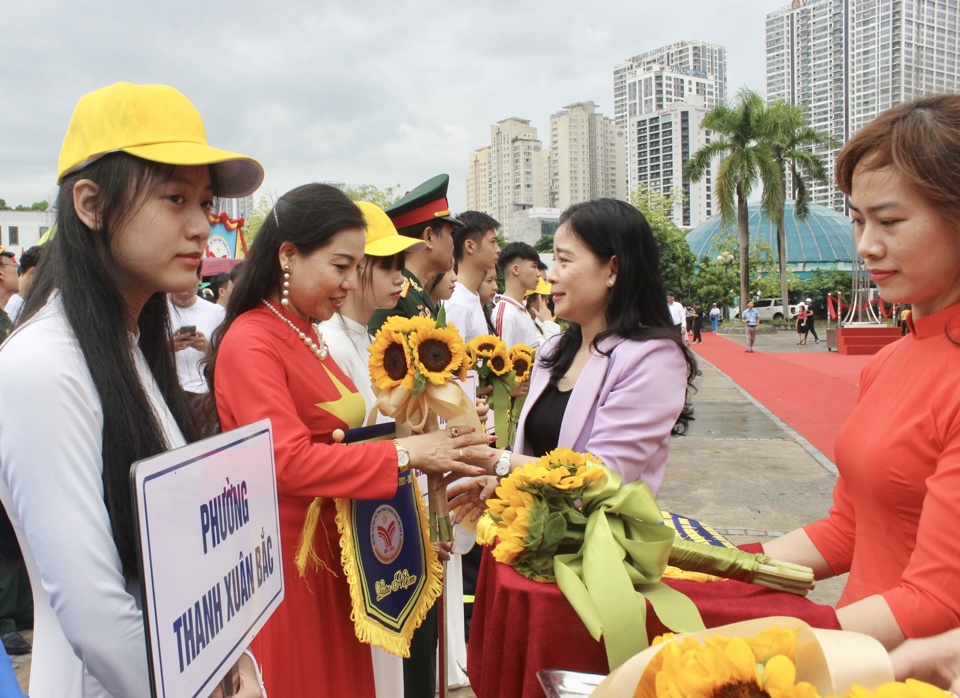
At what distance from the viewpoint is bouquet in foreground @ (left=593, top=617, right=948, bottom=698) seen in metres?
0.76

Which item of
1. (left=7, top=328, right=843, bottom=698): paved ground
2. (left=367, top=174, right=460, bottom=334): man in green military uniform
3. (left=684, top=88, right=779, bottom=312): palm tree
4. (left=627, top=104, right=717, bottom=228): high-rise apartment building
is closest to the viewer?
(left=367, top=174, right=460, bottom=334): man in green military uniform

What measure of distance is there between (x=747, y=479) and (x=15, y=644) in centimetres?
596

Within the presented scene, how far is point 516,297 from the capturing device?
254 inches

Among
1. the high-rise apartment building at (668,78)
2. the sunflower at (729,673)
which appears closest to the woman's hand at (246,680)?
the sunflower at (729,673)

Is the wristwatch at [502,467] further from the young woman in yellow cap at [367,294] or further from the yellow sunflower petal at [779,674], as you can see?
the yellow sunflower petal at [779,674]

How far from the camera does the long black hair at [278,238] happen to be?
7.13 ft

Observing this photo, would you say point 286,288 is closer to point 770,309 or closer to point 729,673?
point 729,673

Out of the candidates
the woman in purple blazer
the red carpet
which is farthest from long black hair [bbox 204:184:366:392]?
the red carpet

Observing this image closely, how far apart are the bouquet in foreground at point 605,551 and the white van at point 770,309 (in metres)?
34.9

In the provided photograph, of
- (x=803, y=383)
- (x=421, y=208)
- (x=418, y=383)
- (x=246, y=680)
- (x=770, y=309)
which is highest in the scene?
(x=421, y=208)

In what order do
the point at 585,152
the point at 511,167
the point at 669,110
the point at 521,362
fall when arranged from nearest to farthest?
the point at 521,362 → the point at 669,110 → the point at 585,152 → the point at 511,167

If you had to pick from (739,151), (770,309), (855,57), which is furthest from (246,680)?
(770,309)

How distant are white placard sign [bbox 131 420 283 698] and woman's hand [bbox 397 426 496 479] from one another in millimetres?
723

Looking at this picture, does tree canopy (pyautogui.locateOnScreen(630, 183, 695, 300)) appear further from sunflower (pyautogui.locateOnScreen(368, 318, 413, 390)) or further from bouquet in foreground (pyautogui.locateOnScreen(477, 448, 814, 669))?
bouquet in foreground (pyautogui.locateOnScreen(477, 448, 814, 669))
